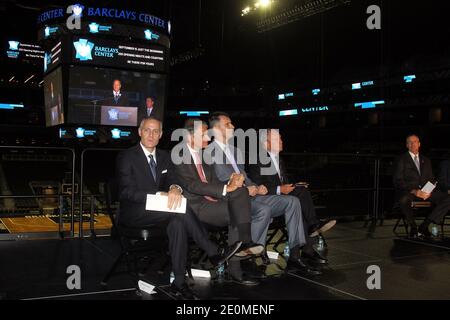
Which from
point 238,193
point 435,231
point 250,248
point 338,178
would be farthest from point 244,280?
point 338,178

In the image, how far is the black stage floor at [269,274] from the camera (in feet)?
10.6

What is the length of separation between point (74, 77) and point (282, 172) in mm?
8886

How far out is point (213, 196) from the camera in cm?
351

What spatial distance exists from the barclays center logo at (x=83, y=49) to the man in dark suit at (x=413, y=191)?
346 inches

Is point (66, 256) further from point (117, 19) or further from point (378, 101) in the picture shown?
point (378, 101)

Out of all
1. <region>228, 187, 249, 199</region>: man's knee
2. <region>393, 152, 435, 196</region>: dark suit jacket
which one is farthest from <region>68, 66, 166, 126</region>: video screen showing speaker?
<region>228, 187, 249, 199</region>: man's knee

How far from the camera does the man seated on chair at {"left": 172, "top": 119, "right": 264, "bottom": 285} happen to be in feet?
11.3

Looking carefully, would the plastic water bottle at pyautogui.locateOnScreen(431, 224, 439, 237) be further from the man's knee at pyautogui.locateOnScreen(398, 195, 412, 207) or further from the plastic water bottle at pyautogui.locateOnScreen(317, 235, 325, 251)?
the plastic water bottle at pyautogui.locateOnScreen(317, 235, 325, 251)

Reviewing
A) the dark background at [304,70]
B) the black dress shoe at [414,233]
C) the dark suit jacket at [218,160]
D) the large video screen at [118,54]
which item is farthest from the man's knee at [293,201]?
the large video screen at [118,54]

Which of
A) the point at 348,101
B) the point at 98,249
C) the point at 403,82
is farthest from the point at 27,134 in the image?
the point at 98,249

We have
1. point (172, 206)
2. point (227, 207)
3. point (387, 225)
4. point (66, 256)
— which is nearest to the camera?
point (172, 206)

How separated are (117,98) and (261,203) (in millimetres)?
9494

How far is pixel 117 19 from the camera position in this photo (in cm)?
1141

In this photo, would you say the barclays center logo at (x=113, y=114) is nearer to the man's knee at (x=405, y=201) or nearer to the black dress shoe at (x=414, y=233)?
the man's knee at (x=405, y=201)
